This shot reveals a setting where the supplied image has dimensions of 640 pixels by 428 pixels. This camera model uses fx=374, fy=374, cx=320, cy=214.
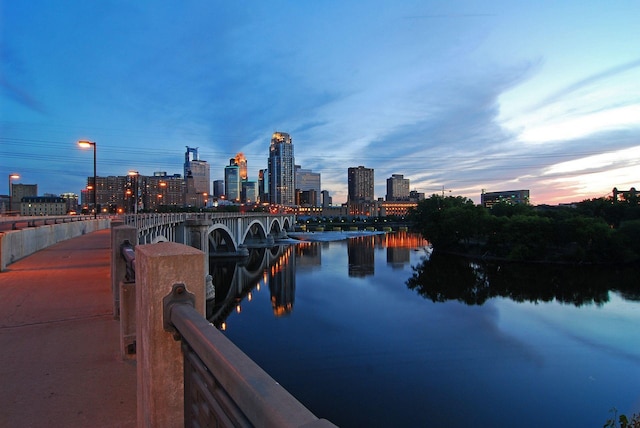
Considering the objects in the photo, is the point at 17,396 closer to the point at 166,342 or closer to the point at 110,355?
the point at 110,355

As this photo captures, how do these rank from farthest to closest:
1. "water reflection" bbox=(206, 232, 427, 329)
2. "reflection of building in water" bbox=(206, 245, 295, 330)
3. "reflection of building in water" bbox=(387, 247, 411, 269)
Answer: "reflection of building in water" bbox=(387, 247, 411, 269) → "water reflection" bbox=(206, 232, 427, 329) → "reflection of building in water" bbox=(206, 245, 295, 330)

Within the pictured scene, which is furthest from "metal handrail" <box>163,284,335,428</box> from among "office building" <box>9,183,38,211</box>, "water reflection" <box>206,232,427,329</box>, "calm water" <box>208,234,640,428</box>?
"office building" <box>9,183,38,211</box>

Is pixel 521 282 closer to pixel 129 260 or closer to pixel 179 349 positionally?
pixel 129 260

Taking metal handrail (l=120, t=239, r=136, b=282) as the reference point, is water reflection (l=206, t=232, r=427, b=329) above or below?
below

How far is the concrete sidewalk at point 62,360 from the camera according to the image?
3.74 metres

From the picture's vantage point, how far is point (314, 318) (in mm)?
27516

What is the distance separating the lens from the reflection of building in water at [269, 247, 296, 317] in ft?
101

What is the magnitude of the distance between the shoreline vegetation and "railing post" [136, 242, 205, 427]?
60737mm

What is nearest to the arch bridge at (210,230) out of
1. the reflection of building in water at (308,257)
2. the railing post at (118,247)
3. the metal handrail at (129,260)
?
the railing post at (118,247)

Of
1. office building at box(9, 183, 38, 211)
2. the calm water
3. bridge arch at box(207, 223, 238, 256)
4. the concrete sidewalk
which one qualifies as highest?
office building at box(9, 183, 38, 211)

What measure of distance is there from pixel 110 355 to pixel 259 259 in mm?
55079

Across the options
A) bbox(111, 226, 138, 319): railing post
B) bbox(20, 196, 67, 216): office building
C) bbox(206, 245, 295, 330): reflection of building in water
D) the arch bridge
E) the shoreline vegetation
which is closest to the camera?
bbox(111, 226, 138, 319): railing post

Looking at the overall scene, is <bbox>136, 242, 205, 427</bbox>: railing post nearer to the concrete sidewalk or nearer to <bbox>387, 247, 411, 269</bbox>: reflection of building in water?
the concrete sidewalk

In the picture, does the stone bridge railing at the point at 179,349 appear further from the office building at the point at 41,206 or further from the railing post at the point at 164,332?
the office building at the point at 41,206
